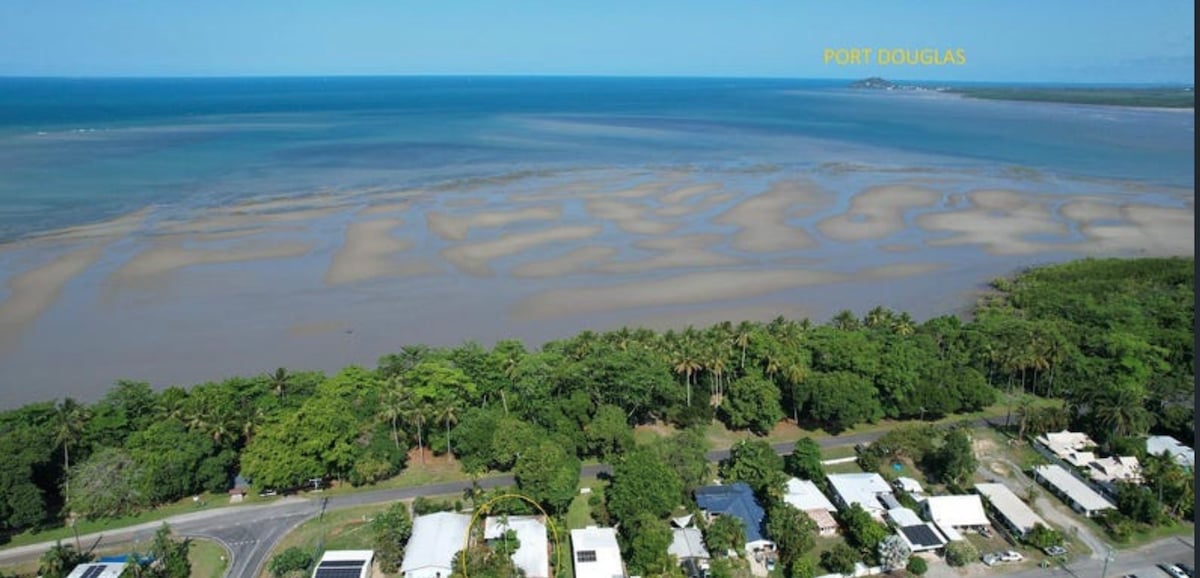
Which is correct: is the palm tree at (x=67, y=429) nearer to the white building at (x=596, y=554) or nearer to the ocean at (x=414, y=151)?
the white building at (x=596, y=554)

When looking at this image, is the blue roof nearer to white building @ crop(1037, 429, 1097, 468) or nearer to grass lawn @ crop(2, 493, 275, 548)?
white building @ crop(1037, 429, 1097, 468)

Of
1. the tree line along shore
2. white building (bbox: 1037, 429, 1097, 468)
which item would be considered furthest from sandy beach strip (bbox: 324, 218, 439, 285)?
white building (bbox: 1037, 429, 1097, 468)

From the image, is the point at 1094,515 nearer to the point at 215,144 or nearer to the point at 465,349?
the point at 465,349

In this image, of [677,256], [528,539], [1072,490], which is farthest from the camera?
[677,256]

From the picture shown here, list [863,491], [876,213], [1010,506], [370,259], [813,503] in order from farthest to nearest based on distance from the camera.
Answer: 1. [876,213]
2. [370,259]
3. [863,491]
4. [813,503]
5. [1010,506]

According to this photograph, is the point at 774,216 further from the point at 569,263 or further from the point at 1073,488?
the point at 1073,488

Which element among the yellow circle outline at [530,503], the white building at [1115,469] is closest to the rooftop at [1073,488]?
the white building at [1115,469]

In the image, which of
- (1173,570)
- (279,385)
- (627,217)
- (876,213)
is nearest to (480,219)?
(627,217)

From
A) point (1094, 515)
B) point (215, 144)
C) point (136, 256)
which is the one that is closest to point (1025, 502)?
point (1094, 515)
